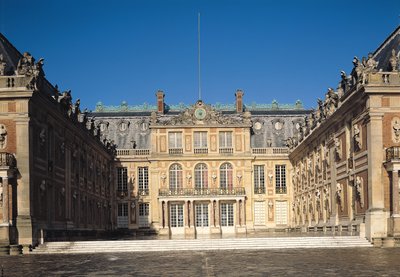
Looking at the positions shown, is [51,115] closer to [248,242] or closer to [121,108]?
[248,242]

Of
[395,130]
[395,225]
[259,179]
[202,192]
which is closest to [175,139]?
[202,192]

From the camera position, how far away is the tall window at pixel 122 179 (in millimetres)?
62031

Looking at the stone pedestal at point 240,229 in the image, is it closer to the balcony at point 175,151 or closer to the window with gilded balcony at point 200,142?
the window with gilded balcony at point 200,142

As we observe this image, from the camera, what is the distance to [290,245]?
98.9ft

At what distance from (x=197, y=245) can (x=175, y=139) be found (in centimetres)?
3240

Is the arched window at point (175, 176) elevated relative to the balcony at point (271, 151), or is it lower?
lower

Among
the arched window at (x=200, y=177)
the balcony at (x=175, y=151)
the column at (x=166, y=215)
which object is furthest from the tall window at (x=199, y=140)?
the column at (x=166, y=215)

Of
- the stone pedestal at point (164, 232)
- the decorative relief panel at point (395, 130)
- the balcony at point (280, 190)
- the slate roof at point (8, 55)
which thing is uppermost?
the slate roof at point (8, 55)

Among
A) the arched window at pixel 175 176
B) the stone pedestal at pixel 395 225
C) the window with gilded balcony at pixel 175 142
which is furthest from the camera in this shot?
the window with gilded balcony at pixel 175 142

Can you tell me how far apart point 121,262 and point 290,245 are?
10.8 metres

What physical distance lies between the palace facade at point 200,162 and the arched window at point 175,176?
11 centimetres

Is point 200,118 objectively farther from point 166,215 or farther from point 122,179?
point 166,215

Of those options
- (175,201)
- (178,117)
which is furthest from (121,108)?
(175,201)

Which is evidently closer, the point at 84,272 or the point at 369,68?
the point at 84,272
